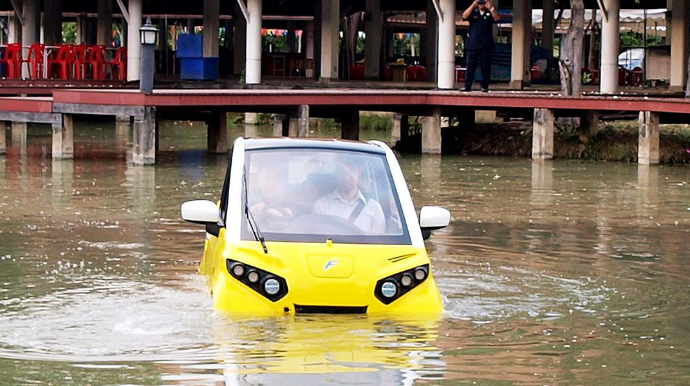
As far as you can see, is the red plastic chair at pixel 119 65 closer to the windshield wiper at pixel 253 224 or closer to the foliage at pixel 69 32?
the windshield wiper at pixel 253 224

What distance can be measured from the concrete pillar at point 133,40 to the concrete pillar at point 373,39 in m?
7.30

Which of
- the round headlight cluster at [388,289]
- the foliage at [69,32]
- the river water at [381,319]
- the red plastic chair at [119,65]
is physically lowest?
the river water at [381,319]

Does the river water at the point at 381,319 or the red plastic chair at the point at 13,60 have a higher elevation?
the red plastic chair at the point at 13,60

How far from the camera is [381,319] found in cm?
897

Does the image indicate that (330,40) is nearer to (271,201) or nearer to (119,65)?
(119,65)

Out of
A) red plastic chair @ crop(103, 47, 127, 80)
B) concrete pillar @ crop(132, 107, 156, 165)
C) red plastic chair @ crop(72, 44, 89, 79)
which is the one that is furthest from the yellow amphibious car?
red plastic chair @ crop(103, 47, 127, 80)

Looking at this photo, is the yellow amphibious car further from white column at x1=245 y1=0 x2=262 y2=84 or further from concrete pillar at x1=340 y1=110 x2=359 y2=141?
white column at x1=245 y1=0 x2=262 y2=84

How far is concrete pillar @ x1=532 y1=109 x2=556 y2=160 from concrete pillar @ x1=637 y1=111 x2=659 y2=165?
1.78m

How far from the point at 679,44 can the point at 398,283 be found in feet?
83.8

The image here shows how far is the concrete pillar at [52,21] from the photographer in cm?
4019

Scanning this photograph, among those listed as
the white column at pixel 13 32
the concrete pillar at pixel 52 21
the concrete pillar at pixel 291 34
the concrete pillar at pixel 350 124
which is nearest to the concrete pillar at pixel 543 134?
the concrete pillar at pixel 350 124

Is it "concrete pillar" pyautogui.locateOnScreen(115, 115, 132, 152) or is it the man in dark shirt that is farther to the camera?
"concrete pillar" pyautogui.locateOnScreen(115, 115, 132, 152)

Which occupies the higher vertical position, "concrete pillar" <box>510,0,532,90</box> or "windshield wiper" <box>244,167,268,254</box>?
"concrete pillar" <box>510,0,532,90</box>

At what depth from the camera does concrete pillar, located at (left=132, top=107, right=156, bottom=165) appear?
22.6 metres
